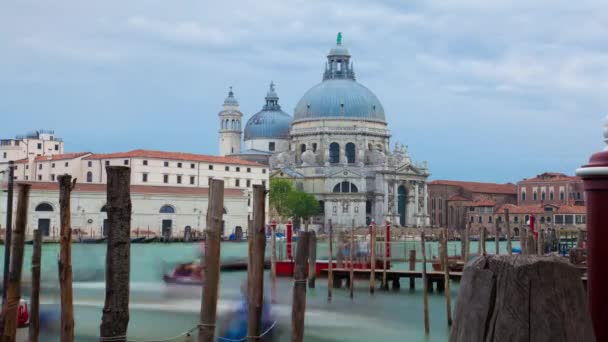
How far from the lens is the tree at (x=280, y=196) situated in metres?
60.6

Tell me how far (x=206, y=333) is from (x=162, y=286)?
57.3 feet

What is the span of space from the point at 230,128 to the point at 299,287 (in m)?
71.2

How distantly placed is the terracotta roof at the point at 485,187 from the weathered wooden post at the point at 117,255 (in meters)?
76.7

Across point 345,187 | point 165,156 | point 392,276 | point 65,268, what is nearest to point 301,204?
point 345,187

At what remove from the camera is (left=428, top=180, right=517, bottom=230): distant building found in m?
76.6

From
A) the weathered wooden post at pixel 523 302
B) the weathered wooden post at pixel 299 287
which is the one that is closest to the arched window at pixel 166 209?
the weathered wooden post at pixel 299 287

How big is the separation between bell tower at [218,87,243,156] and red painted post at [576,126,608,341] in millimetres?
74572

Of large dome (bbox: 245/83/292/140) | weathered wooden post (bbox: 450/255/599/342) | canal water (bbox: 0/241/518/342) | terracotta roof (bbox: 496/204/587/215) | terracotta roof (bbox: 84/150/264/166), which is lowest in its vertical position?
canal water (bbox: 0/241/518/342)

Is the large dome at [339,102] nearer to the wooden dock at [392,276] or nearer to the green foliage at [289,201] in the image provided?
the green foliage at [289,201]

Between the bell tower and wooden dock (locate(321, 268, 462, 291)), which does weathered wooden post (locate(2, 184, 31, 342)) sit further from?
the bell tower

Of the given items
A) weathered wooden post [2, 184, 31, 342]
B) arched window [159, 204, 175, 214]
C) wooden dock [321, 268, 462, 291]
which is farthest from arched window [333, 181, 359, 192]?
weathered wooden post [2, 184, 31, 342]

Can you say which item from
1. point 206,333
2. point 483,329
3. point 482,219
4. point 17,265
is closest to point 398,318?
point 17,265

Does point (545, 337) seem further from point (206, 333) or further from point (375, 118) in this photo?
point (375, 118)

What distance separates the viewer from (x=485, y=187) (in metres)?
84.9
